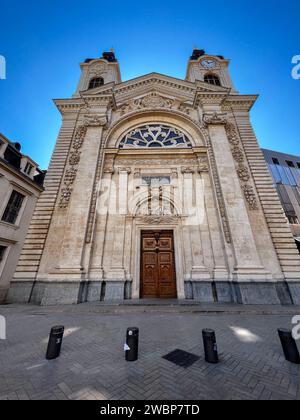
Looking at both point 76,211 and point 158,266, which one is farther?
point 158,266

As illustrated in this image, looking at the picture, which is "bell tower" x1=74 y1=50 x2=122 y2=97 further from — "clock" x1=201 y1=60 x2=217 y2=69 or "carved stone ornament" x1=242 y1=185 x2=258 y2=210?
"carved stone ornament" x1=242 y1=185 x2=258 y2=210

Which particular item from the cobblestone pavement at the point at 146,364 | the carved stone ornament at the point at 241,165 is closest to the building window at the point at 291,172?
the carved stone ornament at the point at 241,165

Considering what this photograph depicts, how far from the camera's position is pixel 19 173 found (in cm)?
1065

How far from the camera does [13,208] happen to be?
1069 cm

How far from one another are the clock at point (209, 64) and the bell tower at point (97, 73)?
1089cm

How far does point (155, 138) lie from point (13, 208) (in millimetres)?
11650

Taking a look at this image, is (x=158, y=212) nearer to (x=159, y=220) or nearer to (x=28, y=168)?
(x=159, y=220)

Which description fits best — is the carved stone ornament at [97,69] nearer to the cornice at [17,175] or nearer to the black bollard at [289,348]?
the cornice at [17,175]

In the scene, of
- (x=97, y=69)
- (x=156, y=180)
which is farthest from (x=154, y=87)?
(x=156, y=180)

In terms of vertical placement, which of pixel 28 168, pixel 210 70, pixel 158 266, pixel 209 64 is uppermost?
pixel 209 64

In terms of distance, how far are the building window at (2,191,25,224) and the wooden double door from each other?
8.32 metres

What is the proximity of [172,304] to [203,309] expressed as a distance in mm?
1540
